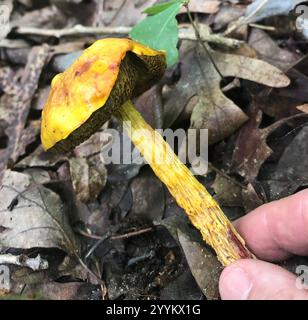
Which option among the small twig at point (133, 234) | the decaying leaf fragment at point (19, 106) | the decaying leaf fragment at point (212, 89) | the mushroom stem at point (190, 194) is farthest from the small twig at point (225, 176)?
the decaying leaf fragment at point (19, 106)

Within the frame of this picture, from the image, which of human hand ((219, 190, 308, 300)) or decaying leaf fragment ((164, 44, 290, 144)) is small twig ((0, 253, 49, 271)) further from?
decaying leaf fragment ((164, 44, 290, 144))

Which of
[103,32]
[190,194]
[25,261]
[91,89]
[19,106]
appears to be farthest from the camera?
[103,32]

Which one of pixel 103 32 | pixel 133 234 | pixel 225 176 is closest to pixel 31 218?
pixel 133 234

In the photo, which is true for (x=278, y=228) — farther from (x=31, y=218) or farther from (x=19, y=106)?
(x=19, y=106)

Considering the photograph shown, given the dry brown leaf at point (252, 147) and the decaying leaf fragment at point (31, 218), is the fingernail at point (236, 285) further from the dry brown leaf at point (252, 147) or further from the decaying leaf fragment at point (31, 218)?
the decaying leaf fragment at point (31, 218)

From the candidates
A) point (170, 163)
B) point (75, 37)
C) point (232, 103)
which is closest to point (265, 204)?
point (170, 163)
